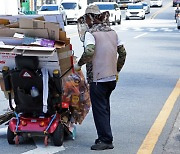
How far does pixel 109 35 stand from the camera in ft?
20.9

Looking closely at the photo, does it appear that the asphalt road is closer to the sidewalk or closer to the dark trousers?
the sidewalk

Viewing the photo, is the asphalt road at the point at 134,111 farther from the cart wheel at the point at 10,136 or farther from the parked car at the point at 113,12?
the parked car at the point at 113,12

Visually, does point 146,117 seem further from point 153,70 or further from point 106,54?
point 153,70

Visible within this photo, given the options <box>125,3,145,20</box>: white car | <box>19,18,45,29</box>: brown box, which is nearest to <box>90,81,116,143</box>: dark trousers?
<box>19,18,45,29</box>: brown box

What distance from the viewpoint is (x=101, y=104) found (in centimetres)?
646

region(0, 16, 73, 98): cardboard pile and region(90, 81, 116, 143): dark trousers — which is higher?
region(0, 16, 73, 98): cardboard pile

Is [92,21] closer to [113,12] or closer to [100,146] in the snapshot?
[100,146]

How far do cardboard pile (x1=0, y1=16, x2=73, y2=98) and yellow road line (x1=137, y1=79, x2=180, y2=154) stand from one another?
52.2 inches

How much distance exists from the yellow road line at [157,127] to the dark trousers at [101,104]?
498 millimetres

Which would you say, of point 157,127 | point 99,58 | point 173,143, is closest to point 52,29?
point 99,58

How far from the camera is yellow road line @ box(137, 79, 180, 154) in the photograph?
670cm

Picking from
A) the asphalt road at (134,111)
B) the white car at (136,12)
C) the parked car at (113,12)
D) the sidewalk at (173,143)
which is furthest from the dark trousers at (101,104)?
the white car at (136,12)

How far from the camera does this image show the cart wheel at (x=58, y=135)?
656 centimetres

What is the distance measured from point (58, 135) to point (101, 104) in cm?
65
